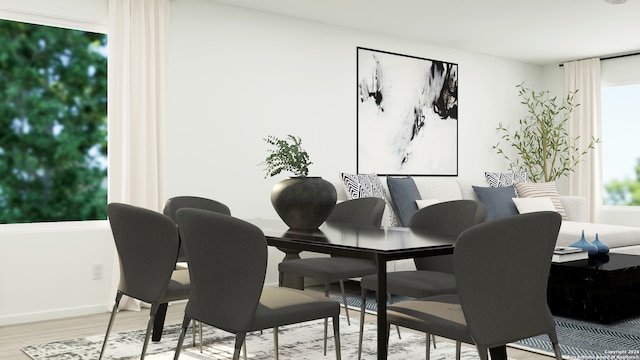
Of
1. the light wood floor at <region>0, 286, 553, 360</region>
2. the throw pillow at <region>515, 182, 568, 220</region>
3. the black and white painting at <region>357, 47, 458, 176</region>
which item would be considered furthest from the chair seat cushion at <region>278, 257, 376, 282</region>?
the throw pillow at <region>515, 182, 568, 220</region>

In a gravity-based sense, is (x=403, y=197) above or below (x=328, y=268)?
above

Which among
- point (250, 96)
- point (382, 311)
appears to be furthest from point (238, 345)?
point (250, 96)

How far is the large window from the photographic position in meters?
4.48

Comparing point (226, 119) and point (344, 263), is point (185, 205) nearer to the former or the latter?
point (344, 263)

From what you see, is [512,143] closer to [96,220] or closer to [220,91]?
[220,91]

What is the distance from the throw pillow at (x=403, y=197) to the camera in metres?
5.60

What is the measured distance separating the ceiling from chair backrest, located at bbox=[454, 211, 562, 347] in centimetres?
365

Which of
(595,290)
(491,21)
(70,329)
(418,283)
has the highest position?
(491,21)

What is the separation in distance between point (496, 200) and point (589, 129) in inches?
89.5

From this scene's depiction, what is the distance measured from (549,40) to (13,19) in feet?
17.2

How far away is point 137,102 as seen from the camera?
15.8 ft

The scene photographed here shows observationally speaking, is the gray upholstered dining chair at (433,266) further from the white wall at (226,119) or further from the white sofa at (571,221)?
A: the white wall at (226,119)

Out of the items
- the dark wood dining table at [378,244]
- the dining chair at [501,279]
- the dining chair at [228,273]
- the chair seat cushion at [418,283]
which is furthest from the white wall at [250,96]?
the dining chair at [501,279]

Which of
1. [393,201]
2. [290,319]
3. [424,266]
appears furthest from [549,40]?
[290,319]
